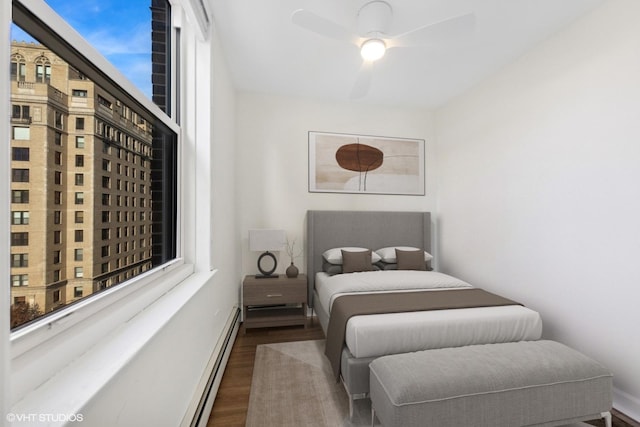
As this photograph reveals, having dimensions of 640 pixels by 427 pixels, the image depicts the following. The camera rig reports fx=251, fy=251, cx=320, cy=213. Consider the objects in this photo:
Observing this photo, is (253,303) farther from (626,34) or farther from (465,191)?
(626,34)

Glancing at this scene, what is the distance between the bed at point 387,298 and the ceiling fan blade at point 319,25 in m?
1.82

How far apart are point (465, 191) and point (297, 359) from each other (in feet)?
8.52

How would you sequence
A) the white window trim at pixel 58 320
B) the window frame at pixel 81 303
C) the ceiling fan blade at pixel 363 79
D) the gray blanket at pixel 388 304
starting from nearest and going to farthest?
1. the white window trim at pixel 58 320
2. the window frame at pixel 81 303
3. the gray blanket at pixel 388 304
4. the ceiling fan blade at pixel 363 79

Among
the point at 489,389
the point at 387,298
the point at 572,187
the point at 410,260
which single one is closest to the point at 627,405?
the point at 489,389

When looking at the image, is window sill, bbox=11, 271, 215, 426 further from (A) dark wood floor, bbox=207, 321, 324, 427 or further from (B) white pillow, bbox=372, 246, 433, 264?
(B) white pillow, bbox=372, 246, 433, 264

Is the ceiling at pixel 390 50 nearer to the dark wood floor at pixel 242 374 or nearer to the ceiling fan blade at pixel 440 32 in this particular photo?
the ceiling fan blade at pixel 440 32

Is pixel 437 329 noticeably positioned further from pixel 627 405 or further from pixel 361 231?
pixel 361 231

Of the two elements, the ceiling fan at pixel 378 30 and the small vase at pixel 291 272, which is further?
the small vase at pixel 291 272

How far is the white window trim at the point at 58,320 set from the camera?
0.48 m

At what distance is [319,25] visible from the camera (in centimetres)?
160

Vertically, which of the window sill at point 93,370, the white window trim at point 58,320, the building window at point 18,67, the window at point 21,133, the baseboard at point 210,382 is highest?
the building window at point 18,67

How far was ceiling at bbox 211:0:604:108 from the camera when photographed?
179 cm

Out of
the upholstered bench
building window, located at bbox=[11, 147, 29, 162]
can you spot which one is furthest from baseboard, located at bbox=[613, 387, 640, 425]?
building window, located at bbox=[11, 147, 29, 162]

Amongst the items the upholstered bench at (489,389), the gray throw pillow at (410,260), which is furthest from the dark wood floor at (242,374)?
the gray throw pillow at (410,260)
